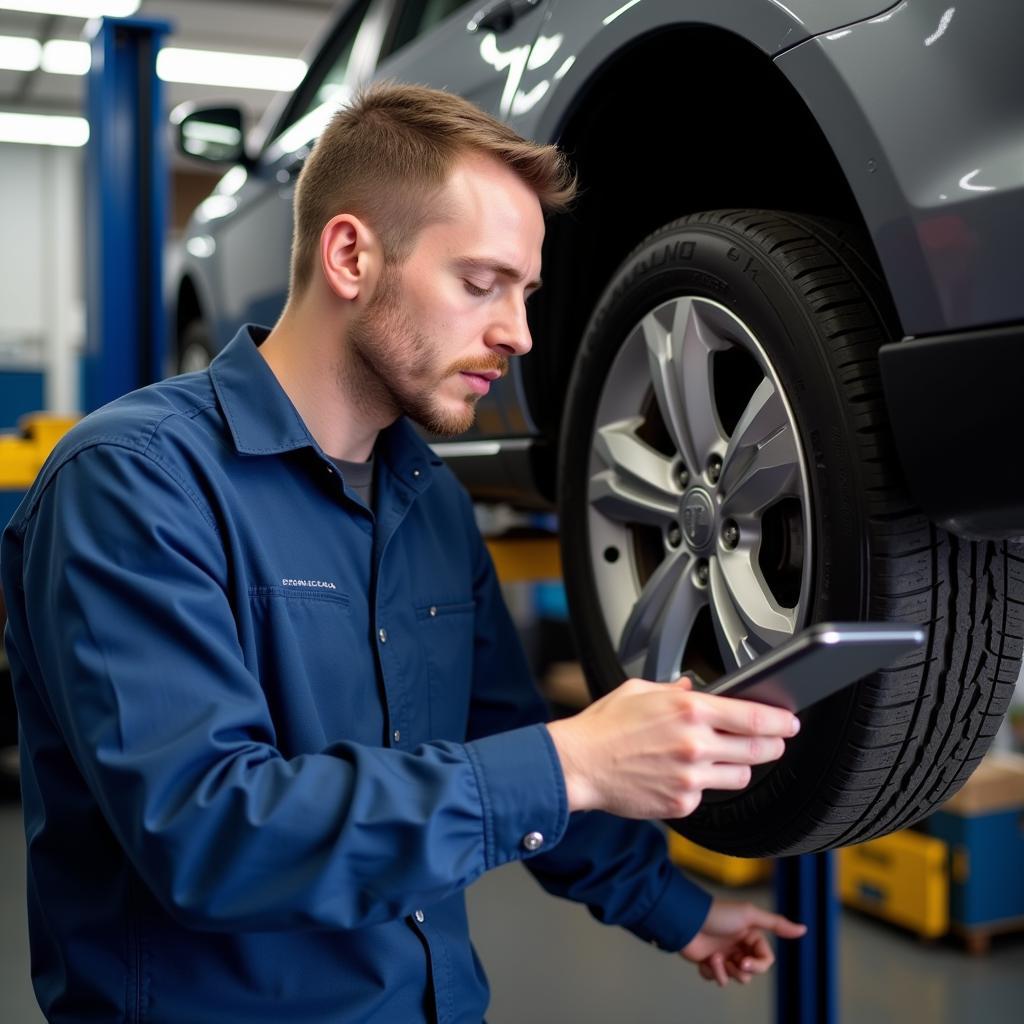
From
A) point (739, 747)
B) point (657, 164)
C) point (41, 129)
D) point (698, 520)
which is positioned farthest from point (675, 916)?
point (41, 129)

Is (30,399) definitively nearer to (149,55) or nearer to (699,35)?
(149,55)

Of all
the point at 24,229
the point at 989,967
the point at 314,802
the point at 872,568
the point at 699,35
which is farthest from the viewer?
the point at 24,229

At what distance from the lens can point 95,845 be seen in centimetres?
105

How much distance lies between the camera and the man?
851mm

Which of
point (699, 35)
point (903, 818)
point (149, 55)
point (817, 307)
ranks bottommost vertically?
point (903, 818)

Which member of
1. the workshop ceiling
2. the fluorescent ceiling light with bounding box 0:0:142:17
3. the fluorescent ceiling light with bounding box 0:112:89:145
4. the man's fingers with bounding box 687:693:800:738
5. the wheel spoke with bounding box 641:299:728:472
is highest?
the fluorescent ceiling light with bounding box 0:112:89:145

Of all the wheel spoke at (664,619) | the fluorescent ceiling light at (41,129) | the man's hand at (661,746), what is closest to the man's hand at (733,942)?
the wheel spoke at (664,619)

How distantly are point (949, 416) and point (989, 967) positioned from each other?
2.71 metres

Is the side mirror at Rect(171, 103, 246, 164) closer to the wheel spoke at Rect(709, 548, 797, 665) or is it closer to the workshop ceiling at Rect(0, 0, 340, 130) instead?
the wheel spoke at Rect(709, 548, 797, 665)

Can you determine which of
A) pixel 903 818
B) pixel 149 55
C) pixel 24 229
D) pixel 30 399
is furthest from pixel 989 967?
pixel 24 229

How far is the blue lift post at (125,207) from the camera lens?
2.49 meters

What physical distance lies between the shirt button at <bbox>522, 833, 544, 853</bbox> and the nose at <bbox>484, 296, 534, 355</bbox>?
18.5 inches

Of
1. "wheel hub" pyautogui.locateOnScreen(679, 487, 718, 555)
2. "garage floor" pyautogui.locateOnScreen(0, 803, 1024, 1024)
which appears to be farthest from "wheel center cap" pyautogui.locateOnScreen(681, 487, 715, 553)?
"garage floor" pyautogui.locateOnScreen(0, 803, 1024, 1024)

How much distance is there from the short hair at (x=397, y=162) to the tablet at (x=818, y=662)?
20.4 inches
